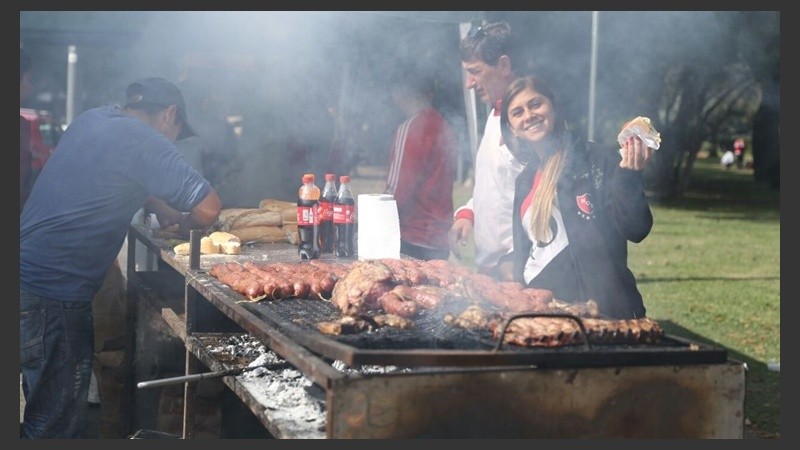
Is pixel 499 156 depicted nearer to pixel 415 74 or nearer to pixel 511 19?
pixel 415 74

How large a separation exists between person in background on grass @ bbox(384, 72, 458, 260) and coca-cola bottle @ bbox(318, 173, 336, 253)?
3.64ft

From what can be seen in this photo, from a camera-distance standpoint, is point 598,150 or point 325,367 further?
point 598,150

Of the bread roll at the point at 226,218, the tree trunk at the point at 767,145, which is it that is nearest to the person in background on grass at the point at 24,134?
the bread roll at the point at 226,218

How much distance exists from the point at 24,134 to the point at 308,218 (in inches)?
154

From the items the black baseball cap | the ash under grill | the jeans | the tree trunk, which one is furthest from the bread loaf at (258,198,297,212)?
the tree trunk

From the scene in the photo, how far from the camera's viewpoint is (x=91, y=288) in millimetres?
4754

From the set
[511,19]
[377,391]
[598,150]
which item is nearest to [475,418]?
[377,391]

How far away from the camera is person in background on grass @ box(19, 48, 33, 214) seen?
7718mm

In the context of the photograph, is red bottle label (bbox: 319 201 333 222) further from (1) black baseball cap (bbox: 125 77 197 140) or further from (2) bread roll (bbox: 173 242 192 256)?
(1) black baseball cap (bbox: 125 77 197 140)

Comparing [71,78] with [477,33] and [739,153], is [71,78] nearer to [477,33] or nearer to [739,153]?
[477,33]

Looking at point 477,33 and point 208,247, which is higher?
point 477,33

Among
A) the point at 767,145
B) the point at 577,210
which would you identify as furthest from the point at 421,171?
the point at 767,145

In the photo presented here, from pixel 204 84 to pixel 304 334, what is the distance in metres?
8.17

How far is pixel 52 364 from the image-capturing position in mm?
4613
